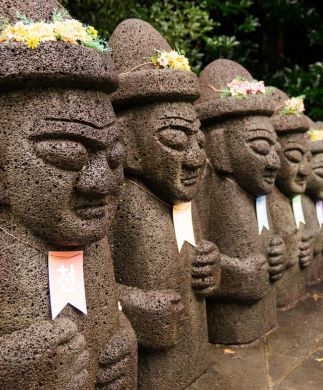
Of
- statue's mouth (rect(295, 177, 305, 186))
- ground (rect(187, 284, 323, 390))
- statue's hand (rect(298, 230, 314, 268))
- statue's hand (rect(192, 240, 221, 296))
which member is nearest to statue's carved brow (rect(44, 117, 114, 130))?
statue's hand (rect(192, 240, 221, 296))

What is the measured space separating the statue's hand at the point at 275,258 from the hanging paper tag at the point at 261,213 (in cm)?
14

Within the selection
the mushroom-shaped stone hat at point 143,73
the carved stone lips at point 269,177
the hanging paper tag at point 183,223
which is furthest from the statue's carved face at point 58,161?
the carved stone lips at point 269,177

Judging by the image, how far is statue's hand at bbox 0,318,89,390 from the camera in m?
2.04

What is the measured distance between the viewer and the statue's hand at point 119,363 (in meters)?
2.41

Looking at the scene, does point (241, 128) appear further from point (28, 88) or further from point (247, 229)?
point (28, 88)

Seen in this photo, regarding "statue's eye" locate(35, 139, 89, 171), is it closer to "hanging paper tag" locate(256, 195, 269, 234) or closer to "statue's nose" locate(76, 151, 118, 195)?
"statue's nose" locate(76, 151, 118, 195)

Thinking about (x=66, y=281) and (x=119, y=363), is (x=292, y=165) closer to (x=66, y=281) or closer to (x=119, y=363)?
(x=119, y=363)

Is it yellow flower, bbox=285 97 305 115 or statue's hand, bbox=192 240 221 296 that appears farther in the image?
yellow flower, bbox=285 97 305 115

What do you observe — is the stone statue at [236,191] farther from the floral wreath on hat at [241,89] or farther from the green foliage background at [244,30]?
the green foliage background at [244,30]

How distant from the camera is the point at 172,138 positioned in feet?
9.61

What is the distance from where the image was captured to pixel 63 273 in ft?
7.36

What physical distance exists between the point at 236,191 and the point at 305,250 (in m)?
1.27

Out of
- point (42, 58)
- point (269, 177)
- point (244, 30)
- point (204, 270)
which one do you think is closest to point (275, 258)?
point (269, 177)

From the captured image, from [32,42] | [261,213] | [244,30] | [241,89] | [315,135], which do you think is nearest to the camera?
[32,42]
